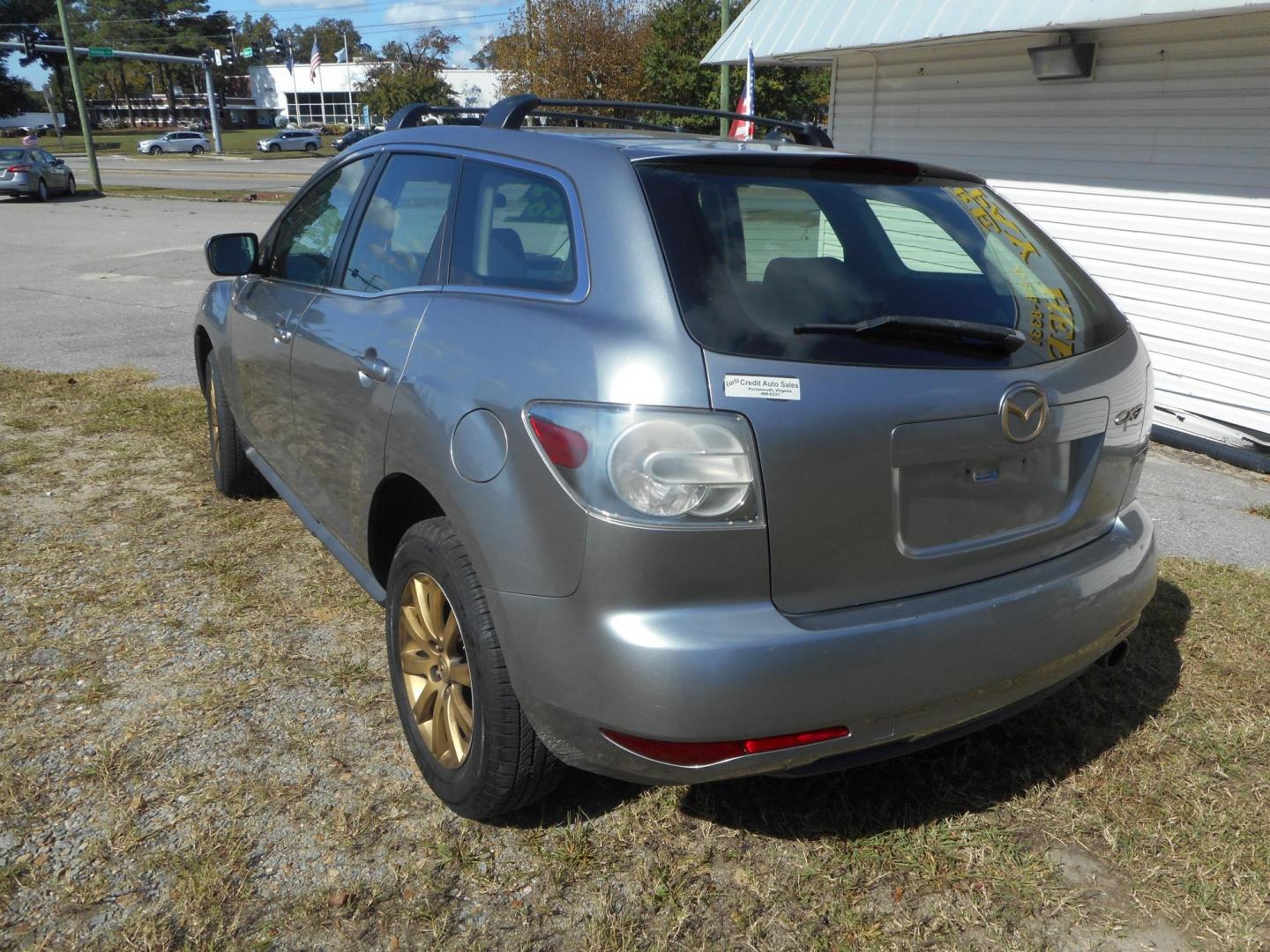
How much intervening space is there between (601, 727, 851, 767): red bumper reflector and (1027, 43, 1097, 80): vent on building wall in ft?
22.9

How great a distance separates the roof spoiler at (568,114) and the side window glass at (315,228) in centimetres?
26

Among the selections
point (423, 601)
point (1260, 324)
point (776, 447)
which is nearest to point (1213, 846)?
point (776, 447)

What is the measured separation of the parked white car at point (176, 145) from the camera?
202 ft

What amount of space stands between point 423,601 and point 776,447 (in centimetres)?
111

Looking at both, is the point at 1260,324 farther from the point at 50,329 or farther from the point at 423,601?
the point at 50,329

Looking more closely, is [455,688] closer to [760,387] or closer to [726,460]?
[726,460]

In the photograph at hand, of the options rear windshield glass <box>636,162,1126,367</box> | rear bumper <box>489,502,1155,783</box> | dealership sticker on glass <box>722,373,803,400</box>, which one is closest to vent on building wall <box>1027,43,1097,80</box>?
rear windshield glass <box>636,162,1126,367</box>

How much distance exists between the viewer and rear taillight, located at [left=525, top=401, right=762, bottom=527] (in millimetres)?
2090

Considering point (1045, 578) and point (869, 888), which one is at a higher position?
point (1045, 578)

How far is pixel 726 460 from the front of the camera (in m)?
2.10

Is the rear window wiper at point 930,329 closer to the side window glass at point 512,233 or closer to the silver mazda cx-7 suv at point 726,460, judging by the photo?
the silver mazda cx-7 suv at point 726,460

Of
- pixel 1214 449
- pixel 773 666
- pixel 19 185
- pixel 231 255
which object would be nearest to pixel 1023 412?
pixel 773 666

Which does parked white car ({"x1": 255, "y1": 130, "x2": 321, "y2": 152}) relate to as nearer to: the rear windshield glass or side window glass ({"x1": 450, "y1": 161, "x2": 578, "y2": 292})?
side window glass ({"x1": 450, "y1": 161, "x2": 578, "y2": 292})

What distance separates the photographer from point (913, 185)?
114 inches
